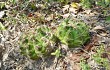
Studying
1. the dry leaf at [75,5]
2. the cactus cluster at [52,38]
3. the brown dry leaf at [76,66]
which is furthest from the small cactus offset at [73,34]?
the dry leaf at [75,5]

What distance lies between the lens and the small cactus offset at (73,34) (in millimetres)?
2361

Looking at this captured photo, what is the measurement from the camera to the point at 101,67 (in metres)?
2.21

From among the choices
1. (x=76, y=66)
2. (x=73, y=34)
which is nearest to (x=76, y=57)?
(x=76, y=66)

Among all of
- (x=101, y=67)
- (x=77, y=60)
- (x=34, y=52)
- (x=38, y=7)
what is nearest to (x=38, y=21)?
(x=38, y=7)

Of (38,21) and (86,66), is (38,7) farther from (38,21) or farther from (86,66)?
(86,66)

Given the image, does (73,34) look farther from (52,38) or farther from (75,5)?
(75,5)

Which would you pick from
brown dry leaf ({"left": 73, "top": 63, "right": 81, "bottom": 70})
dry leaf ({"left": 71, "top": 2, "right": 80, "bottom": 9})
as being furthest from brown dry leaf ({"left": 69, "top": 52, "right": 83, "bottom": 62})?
dry leaf ({"left": 71, "top": 2, "right": 80, "bottom": 9})

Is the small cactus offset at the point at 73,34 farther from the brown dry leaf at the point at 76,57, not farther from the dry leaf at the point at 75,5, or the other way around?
the dry leaf at the point at 75,5

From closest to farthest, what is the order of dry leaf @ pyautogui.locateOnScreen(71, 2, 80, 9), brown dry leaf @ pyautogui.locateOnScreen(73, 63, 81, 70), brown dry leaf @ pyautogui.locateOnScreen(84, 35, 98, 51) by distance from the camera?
1. brown dry leaf @ pyautogui.locateOnScreen(73, 63, 81, 70)
2. brown dry leaf @ pyautogui.locateOnScreen(84, 35, 98, 51)
3. dry leaf @ pyautogui.locateOnScreen(71, 2, 80, 9)

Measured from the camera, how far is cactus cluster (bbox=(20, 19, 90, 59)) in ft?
7.77

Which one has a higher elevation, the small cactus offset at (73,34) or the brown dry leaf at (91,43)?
the small cactus offset at (73,34)

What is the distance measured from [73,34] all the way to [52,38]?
19 cm

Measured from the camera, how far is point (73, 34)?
237 cm

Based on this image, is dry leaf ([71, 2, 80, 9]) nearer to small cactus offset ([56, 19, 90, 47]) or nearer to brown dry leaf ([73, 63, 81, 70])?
small cactus offset ([56, 19, 90, 47])
